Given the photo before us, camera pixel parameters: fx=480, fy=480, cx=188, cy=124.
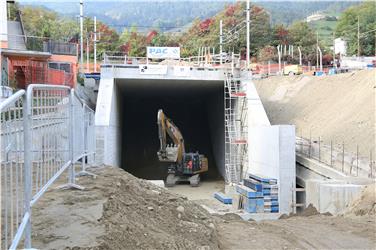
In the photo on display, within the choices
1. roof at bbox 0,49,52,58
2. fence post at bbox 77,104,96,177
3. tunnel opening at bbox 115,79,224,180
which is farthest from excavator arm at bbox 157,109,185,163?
fence post at bbox 77,104,96,177

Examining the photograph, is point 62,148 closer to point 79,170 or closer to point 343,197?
point 79,170

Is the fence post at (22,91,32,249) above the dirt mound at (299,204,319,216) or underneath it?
above

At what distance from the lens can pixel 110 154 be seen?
2603 centimetres

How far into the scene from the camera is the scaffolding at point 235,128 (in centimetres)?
2816

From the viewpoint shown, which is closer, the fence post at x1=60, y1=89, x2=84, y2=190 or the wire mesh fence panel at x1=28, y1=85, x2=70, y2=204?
the wire mesh fence panel at x1=28, y1=85, x2=70, y2=204

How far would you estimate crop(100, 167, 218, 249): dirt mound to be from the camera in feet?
20.3

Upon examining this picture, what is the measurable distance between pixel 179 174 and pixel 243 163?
12.6ft

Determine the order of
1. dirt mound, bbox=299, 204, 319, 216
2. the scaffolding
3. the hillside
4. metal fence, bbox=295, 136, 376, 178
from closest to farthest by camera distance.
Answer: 1. dirt mound, bbox=299, 204, 319, 216
2. metal fence, bbox=295, 136, 376, 178
3. the scaffolding
4. the hillside

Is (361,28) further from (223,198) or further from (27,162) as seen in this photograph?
(27,162)

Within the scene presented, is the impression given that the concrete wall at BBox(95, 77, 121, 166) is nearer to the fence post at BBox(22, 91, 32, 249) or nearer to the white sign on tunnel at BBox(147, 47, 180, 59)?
the white sign on tunnel at BBox(147, 47, 180, 59)

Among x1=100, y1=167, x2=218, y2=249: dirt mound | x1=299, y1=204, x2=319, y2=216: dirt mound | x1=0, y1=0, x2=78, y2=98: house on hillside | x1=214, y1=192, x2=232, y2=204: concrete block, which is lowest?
x1=214, y1=192, x2=232, y2=204: concrete block

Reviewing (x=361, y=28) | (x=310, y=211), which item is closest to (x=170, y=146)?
(x=310, y=211)

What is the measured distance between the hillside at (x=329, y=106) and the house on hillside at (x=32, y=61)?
17.6 metres

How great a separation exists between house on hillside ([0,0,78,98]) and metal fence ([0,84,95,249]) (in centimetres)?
2158
